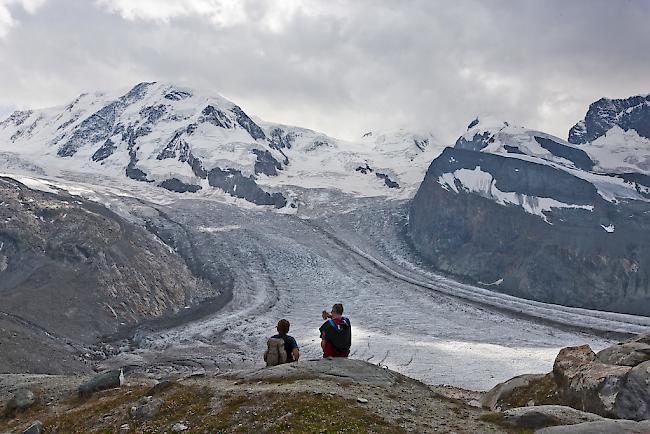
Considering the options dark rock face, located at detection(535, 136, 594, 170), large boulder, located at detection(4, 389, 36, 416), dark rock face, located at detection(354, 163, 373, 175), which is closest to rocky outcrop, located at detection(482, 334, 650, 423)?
large boulder, located at detection(4, 389, 36, 416)

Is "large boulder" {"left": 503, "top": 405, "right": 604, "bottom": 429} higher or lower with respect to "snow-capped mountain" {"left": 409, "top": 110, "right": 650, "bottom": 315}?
lower

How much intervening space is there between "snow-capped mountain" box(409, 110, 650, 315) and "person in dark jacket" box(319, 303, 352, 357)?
89.4 meters

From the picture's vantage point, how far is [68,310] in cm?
6378

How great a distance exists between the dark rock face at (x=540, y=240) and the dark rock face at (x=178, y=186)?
62934mm

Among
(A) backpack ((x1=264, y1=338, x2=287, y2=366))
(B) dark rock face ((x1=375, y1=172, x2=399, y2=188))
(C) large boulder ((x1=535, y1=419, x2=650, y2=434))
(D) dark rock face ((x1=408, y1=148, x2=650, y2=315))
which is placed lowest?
(A) backpack ((x1=264, y1=338, x2=287, y2=366))

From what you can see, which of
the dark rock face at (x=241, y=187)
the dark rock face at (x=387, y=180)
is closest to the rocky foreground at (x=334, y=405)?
the dark rock face at (x=241, y=187)

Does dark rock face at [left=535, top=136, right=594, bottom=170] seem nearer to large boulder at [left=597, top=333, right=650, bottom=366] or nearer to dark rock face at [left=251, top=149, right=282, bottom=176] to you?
dark rock face at [left=251, top=149, right=282, bottom=176]

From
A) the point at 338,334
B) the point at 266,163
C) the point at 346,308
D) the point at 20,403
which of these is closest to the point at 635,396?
the point at 338,334

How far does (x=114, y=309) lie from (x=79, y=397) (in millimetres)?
52340

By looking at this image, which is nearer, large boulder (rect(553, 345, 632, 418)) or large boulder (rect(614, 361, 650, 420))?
large boulder (rect(614, 361, 650, 420))

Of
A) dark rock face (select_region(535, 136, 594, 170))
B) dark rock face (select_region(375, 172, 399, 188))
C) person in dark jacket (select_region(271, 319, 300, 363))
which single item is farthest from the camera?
dark rock face (select_region(375, 172, 399, 188))

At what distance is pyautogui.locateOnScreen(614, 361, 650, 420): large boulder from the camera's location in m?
14.8

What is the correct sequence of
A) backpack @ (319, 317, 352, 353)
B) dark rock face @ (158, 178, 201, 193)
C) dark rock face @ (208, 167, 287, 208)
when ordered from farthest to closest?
dark rock face @ (158, 178, 201, 193) → dark rock face @ (208, 167, 287, 208) → backpack @ (319, 317, 352, 353)

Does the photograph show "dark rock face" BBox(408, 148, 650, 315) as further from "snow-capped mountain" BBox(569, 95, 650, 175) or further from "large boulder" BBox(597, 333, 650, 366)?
"large boulder" BBox(597, 333, 650, 366)
